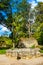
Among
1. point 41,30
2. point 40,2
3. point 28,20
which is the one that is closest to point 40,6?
point 40,2

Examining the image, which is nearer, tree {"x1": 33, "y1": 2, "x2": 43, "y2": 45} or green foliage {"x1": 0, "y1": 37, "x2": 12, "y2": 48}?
green foliage {"x1": 0, "y1": 37, "x2": 12, "y2": 48}

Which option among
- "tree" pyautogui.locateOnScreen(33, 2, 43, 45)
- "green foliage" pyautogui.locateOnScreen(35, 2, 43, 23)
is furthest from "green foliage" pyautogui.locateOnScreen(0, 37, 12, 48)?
"green foliage" pyautogui.locateOnScreen(35, 2, 43, 23)

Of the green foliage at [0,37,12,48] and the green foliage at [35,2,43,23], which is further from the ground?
the green foliage at [35,2,43,23]

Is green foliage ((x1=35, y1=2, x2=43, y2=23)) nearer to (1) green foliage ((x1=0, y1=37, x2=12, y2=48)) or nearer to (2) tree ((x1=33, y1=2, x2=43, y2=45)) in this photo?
(2) tree ((x1=33, y1=2, x2=43, y2=45))

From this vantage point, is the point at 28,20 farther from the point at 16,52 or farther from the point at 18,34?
the point at 16,52

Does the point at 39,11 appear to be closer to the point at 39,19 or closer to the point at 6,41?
the point at 39,19

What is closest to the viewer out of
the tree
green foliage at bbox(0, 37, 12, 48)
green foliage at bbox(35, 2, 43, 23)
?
green foliage at bbox(0, 37, 12, 48)

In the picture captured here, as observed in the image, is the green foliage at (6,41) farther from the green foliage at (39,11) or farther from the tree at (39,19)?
the green foliage at (39,11)

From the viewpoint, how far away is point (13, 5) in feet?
132

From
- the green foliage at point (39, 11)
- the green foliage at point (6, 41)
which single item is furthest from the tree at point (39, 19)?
the green foliage at point (6, 41)

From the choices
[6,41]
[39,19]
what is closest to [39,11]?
[39,19]

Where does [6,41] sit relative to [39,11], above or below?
below

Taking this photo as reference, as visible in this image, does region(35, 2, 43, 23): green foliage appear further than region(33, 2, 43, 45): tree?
Yes

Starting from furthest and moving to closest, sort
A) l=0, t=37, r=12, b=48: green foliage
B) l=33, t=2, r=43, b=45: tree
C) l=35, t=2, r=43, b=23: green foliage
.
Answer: l=35, t=2, r=43, b=23: green foliage → l=33, t=2, r=43, b=45: tree → l=0, t=37, r=12, b=48: green foliage
